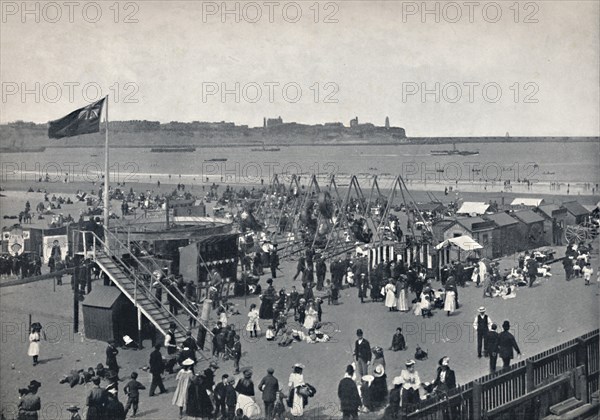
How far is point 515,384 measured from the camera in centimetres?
1352

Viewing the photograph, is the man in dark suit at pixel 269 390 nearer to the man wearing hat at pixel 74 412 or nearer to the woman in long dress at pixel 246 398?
the woman in long dress at pixel 246 398

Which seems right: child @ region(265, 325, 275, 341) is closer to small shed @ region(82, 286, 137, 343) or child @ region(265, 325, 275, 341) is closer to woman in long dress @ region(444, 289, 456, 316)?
small shed @ region(82, 286, 137, 343)

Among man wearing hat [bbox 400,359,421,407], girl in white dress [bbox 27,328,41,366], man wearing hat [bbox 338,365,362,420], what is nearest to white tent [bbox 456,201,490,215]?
man wearing hat [bbox 400,359,421,407]

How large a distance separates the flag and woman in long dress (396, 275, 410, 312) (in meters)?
9.57

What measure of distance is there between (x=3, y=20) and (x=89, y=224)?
717 centimetres

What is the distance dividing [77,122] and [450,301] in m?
11.3

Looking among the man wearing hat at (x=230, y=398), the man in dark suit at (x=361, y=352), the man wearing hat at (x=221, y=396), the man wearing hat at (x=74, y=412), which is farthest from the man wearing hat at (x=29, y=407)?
the man in dark suit at (x=361, y=352)

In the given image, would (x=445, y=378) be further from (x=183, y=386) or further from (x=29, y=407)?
(x=29, y=407)

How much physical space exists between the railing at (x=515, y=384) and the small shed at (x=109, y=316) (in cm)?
849

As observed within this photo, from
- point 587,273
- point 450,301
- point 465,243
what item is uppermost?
point 465,243

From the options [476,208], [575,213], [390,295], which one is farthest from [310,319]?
[476,208]

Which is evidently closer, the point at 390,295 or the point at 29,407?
the point at 29,407

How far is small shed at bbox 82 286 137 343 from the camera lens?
17.1 meters

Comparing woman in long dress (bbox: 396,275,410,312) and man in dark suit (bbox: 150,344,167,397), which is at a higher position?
woman in long dress (bbox: 396,275,410,312)
